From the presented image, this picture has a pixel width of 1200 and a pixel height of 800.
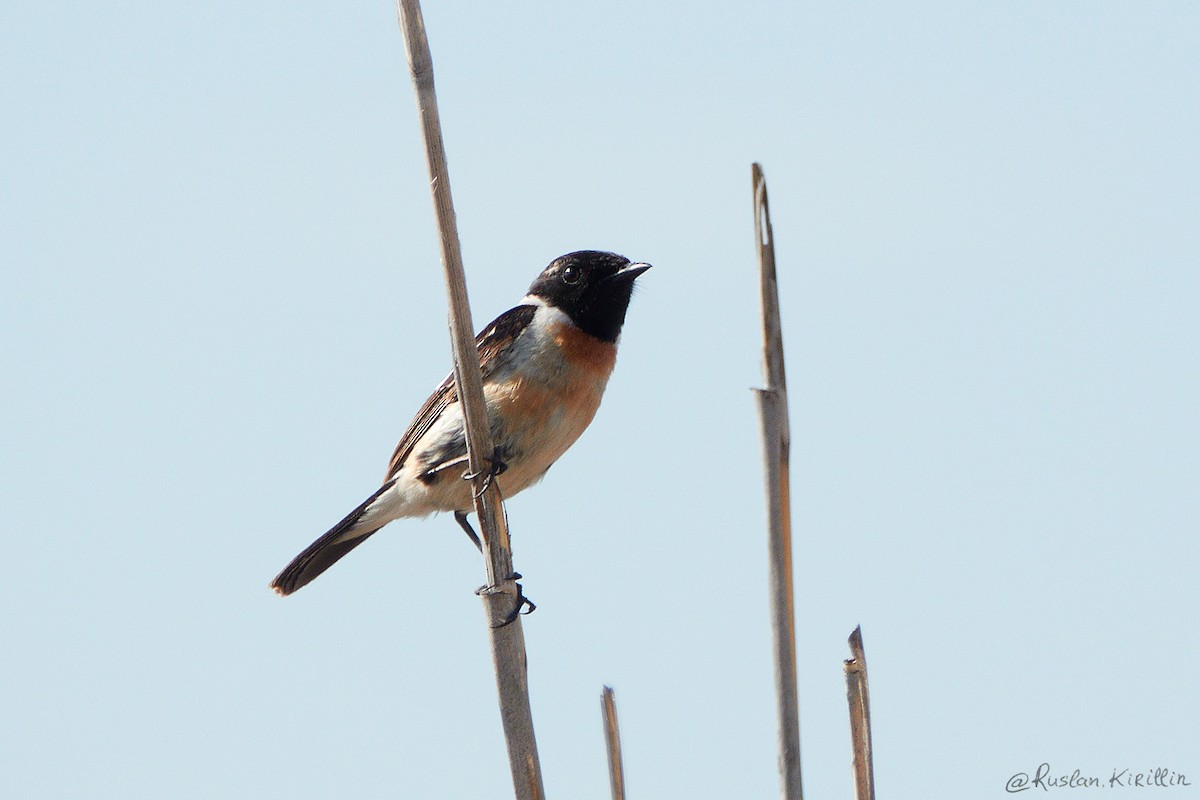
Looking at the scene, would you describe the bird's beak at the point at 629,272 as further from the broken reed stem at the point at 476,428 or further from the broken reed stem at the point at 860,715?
the broken reed stem at the point at 860,715

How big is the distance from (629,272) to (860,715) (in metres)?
3.60

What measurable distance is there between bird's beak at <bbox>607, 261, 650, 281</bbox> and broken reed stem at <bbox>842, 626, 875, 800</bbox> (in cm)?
352

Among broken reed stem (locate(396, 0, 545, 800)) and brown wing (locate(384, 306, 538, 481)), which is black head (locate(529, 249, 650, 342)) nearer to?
brown wing (locate(384, 306, 538, 481))

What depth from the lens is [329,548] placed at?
6.73 m

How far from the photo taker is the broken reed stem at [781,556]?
8.38ft

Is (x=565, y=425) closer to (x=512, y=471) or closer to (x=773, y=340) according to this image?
(x=512, y=471)

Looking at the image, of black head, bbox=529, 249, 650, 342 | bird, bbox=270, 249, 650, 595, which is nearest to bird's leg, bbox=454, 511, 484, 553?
bird, bbox=270, 249, 650, 595

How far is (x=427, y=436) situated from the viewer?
614 cm

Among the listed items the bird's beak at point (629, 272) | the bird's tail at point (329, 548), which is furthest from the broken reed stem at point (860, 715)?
the bird's tail at point (329, 548)

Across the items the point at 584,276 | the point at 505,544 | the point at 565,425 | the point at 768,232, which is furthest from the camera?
the point at 584,276

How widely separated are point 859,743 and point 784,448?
766 mm

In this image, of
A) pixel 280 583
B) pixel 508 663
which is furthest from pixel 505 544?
pixel 280 583

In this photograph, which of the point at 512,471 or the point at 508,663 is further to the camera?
the point at 512,471

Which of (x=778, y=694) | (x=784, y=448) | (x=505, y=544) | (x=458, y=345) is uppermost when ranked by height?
(x=458, y=345)
